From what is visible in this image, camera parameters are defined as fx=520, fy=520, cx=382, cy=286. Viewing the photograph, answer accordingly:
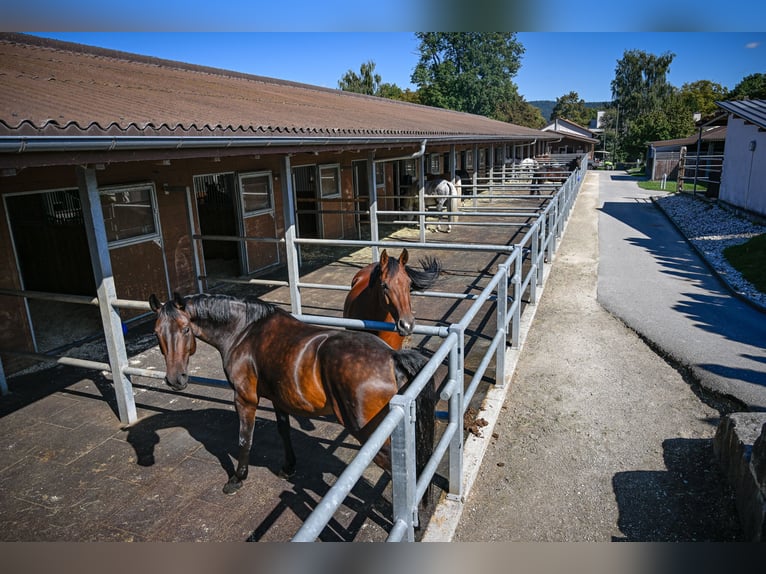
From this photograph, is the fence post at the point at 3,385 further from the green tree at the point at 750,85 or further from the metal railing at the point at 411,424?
the green tree at the point at 750,85

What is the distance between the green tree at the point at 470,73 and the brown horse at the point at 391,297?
5907 cm

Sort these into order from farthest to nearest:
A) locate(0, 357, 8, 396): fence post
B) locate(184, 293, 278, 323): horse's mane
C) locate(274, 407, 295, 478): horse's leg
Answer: locate(0, 357, 8, 396): fence post, locate(274, 407, 295, 478): horse's leg, locate(184, 293, 278, 323): horse's mane

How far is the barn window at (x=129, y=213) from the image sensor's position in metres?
6.78

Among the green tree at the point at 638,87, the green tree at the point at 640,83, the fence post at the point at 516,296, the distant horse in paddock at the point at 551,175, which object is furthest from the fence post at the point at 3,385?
the green tree at the point at 640,83

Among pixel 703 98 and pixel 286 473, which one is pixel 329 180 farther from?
pixel 703 98

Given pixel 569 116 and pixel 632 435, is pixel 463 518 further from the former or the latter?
pixel 569 116

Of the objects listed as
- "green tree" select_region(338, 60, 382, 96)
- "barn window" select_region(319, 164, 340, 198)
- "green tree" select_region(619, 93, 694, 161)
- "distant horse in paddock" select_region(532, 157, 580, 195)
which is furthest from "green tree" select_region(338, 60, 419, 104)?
"barn window" select_region(319, 164, 340, 198)

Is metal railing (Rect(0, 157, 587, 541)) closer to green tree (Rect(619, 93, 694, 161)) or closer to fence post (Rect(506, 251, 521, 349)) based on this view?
fence post (Rect(506, 251, 521, 349))

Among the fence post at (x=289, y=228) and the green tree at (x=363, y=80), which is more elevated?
the green tree at (x=363, y=80)

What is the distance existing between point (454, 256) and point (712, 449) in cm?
750

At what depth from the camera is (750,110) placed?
16078 mm

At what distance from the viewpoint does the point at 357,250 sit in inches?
472

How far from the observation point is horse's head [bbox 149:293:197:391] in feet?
11.0

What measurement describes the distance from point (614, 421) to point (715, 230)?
12.6 m
